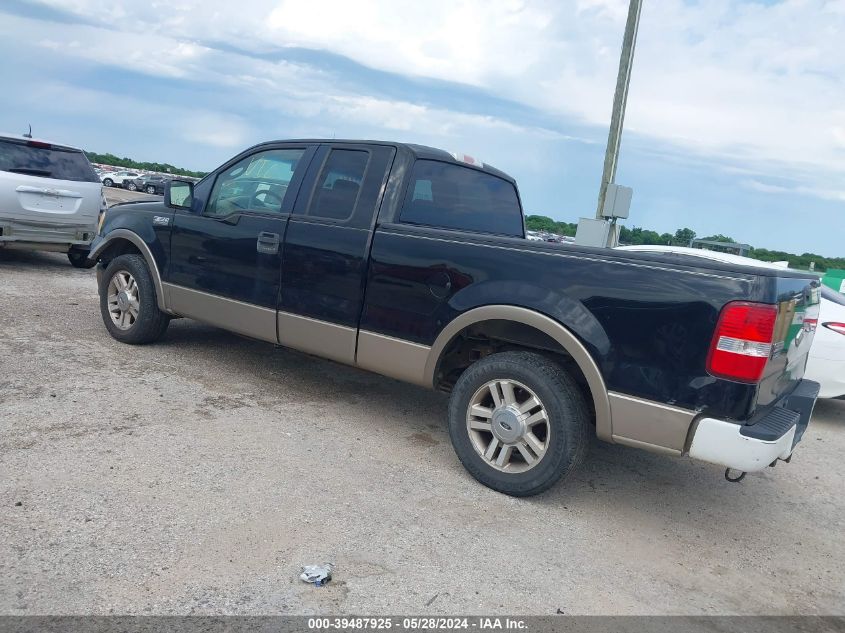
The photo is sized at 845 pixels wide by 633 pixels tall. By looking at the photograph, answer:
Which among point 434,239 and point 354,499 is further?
point 434,239

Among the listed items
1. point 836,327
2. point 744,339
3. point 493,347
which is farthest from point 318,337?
point 836,327

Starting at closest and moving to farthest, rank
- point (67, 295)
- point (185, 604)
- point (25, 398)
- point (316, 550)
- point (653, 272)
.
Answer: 1. point (185, 604)
2. point (316, 550)
3. point (653, 272)
4. point (25, 398)
5. point (67, 295)

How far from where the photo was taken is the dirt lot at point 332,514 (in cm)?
292

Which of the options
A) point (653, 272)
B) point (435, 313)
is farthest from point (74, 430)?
point (653, 272)

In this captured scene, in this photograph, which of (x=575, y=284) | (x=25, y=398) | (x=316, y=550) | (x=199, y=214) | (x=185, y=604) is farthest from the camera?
(x=199, y=214)

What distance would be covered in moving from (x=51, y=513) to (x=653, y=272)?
3.07 m

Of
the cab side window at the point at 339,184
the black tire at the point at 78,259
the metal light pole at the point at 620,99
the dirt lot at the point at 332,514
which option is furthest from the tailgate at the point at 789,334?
the black tire at the point at 78,259

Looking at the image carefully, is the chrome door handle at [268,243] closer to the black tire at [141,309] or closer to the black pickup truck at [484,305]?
the black pickup truck at [484,305]

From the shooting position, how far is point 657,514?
419cm

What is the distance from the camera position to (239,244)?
5.34 meters

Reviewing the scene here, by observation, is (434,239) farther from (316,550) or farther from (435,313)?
(316,550)

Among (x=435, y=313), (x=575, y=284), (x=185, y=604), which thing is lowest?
(x=185, y=604)

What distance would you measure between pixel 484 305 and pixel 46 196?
7.37m

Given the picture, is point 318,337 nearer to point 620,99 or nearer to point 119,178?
point 620,99
